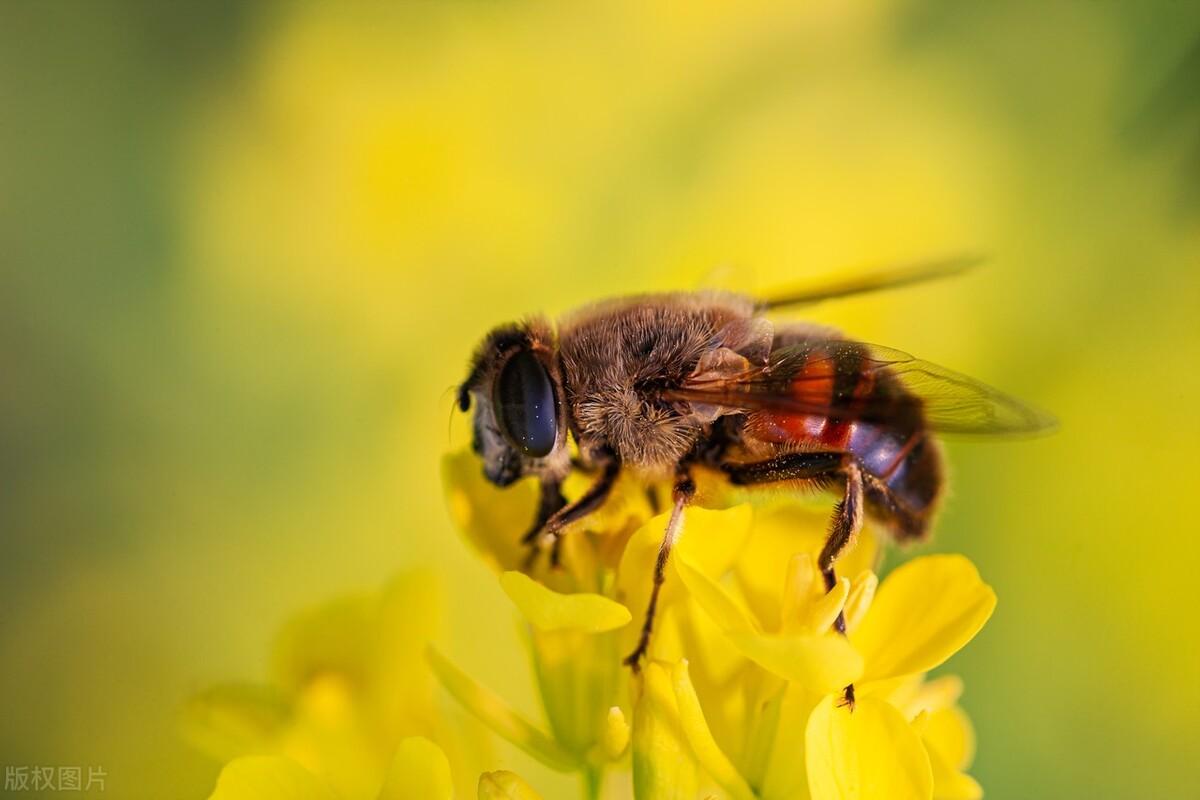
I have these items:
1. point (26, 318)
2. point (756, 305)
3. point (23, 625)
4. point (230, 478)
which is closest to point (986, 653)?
point (756, 305)

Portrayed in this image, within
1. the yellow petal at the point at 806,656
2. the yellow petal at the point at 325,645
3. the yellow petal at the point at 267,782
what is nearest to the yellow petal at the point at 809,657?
the yellow petal at the point at 806,656

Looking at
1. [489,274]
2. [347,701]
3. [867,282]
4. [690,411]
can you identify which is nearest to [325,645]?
[347,701]

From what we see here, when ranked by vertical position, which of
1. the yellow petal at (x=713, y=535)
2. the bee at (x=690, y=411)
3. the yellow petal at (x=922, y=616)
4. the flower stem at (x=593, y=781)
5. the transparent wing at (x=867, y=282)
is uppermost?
the transparent wing at (x=867, y=282)

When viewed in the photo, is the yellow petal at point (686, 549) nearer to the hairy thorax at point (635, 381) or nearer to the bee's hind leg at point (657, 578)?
the bee's hind leg at point (657, 578)

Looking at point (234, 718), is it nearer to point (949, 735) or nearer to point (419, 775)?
point (419, 775)

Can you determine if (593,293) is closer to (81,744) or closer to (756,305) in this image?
(756,305)

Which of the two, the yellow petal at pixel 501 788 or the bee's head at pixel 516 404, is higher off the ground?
the bee's head at pixel 516 404

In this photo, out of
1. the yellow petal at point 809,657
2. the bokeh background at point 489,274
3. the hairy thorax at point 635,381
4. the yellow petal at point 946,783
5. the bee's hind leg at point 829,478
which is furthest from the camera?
the bokeh background at point 489,274
